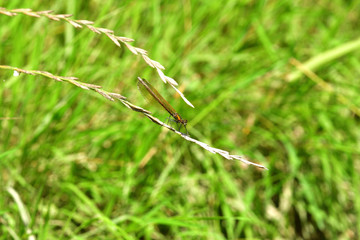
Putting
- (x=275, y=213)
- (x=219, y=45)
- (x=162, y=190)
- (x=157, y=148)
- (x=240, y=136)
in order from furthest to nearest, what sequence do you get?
(x=219, y=45) < (x=240, y=136) < (x=275, y=213) < (x=157, y=148) < (x=162, y=190)

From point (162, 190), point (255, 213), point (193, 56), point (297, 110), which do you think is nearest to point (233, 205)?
point (255, 213)

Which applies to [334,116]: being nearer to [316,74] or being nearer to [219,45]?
[316,74]

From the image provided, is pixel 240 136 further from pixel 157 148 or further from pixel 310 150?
pixel 157 148

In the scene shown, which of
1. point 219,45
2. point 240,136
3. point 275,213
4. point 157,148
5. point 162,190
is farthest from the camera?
point 219,45

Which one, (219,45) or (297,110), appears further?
(219,45)

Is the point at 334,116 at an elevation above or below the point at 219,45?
below

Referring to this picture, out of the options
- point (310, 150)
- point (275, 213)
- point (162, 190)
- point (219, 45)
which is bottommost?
point (275, 213)
